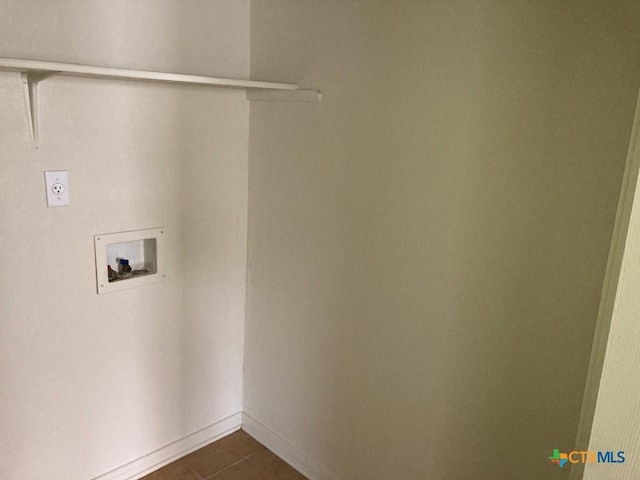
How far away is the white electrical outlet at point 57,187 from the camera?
1645 millimetres

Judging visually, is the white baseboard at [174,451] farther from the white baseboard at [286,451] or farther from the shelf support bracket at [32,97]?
the shelf support bracket at [32,97]

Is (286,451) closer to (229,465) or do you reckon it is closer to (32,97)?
(229,465)

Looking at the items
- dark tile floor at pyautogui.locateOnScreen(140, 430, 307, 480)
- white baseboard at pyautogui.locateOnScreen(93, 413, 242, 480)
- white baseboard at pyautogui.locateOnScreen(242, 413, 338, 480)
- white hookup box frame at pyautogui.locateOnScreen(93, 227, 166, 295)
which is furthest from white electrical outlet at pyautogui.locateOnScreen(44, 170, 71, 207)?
white baseboard at pyautogui.locateOnScreen(242, 413, 338, 480)

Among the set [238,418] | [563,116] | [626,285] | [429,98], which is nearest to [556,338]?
[563,116]

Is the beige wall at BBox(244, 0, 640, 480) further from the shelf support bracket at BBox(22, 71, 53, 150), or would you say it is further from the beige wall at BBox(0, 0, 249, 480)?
the shelf support bracket at BBox(22, 71, 53, 150)

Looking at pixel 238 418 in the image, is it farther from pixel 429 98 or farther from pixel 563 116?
pixel 563 116

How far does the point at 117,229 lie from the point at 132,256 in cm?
17

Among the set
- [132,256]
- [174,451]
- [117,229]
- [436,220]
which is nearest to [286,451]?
[174,451]

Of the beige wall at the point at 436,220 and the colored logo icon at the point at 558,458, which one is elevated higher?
the beige wall at the point at 436,220

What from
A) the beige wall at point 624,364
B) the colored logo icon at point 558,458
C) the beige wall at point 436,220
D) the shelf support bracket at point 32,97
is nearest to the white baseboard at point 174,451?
the beige wall at point 436,220

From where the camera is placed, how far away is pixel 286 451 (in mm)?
2234

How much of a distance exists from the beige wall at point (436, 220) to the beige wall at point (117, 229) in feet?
0.67

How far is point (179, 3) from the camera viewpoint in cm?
188

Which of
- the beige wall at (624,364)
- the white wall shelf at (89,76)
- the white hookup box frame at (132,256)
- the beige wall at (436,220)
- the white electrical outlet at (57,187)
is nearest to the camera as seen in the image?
the beige wall at (624,364)
